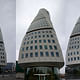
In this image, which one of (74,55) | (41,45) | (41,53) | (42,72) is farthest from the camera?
(74,55)

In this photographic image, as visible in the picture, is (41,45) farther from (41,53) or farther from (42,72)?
(42,72)

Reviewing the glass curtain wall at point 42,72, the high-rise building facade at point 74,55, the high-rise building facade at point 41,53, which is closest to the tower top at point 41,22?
the high-rise building facade at point 41,53

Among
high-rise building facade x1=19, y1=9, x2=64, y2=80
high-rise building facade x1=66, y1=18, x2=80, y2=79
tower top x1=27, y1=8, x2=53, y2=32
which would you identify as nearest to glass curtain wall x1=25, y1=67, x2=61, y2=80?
high-rise building facade x1=19, y1=9, x2=64, y2=80

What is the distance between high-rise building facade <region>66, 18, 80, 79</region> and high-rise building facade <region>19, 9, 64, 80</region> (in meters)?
6.61

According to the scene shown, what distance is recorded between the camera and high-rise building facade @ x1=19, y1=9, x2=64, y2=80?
21.5 meters

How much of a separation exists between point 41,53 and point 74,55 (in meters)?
9.01

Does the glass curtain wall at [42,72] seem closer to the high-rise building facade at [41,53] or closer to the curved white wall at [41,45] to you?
the high-rise building facade at [41,53]

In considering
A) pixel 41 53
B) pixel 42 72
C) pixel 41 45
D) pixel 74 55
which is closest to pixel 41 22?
pixel 41 45

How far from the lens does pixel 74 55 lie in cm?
2911

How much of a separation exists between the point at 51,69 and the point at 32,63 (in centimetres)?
245

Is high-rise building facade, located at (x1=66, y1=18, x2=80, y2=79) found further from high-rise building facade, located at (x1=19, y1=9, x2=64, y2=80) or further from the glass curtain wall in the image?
the glass curtain wall

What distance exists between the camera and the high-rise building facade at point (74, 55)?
28.8 m

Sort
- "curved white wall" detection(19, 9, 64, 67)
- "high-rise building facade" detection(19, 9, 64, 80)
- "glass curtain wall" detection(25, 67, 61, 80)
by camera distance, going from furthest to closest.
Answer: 1. "curved white wall" detection(19, 9, 64, 67)
2. "high-rise building facade" detection(19, 9, 64, 80)
3. "glass curtain wall" detection(25, 67, 61, 80)

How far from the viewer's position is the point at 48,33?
2314cm
